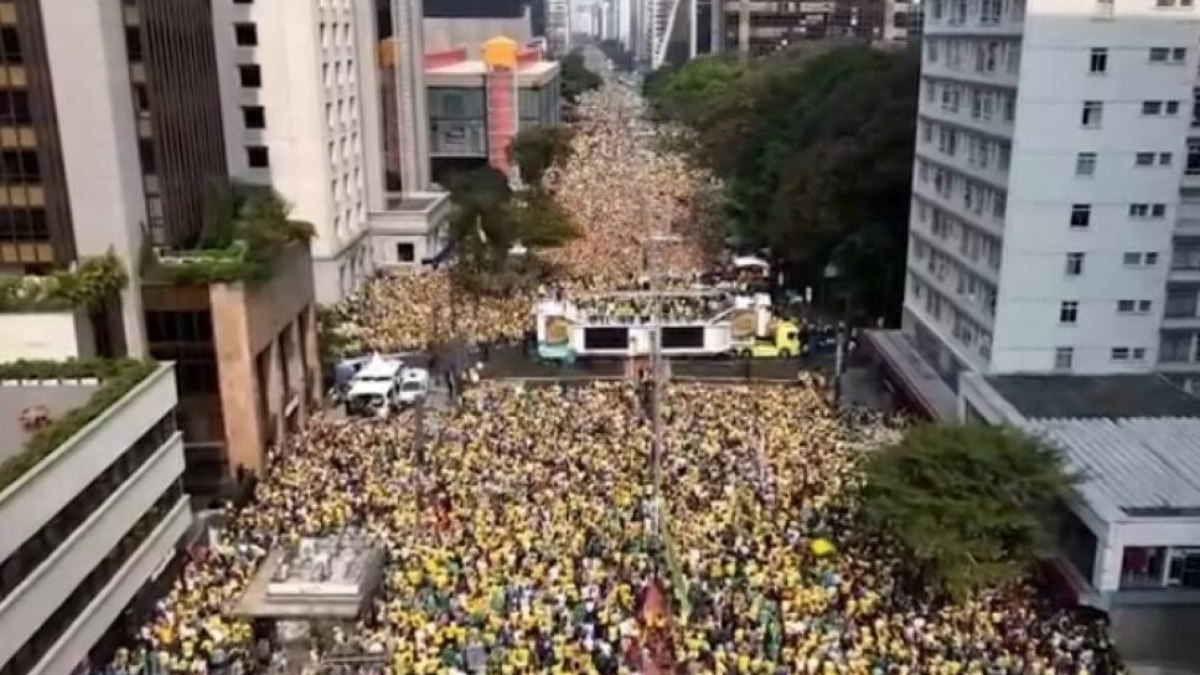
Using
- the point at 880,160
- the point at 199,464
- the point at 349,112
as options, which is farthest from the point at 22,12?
the point at 880,160

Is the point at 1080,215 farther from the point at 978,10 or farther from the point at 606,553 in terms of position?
the point at 606,553

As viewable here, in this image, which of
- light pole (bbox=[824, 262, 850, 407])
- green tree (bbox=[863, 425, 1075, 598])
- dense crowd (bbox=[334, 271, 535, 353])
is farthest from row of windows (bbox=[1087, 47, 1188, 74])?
dense crowd (bbox=[334, 271, 535, 353])

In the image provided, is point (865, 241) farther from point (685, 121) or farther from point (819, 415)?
point (685, 121)

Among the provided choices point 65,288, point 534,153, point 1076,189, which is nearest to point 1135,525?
point 1076,189

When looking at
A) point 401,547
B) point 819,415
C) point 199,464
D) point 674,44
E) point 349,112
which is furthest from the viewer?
point 674,44

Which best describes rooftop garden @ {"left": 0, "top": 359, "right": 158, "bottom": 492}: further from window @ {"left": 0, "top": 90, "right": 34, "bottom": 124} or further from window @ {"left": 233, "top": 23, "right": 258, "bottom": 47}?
window @ {"left": 233, "top": 23, "right": 258, "bottom": 47}

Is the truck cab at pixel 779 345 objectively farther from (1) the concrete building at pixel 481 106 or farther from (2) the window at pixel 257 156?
(1) the concrete building at pixel 481 106
